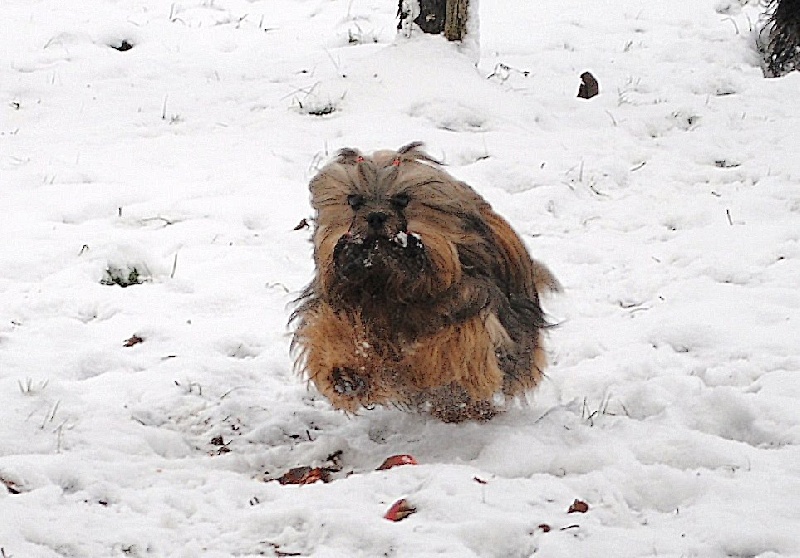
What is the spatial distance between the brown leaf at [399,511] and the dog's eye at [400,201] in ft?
3.08

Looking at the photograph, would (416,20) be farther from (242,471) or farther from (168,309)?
(242,471)

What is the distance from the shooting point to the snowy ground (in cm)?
264

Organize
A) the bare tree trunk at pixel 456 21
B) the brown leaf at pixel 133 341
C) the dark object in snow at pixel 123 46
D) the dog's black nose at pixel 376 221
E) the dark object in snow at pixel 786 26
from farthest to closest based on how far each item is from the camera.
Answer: the dark object in snow at pixel 123 46 < the bare tree trunk at pixel 456 21 < the brown leaf at pixel 133 341 < the dark object in snow at pixel 786 26 < the dog's black nose at pixel 376 221

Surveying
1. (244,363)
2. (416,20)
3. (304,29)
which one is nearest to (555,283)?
(244,363)

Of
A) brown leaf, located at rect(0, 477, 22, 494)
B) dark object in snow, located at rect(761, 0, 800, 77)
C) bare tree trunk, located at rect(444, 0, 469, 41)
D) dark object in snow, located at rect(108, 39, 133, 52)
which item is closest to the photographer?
brown leaf, located at rect(0, 477, 22, 494)

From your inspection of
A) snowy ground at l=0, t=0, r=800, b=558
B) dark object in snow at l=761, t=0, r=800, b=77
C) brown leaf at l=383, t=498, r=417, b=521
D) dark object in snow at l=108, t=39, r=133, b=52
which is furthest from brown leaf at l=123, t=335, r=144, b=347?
dark object in snow at l=108, t=39, r=133, b=52

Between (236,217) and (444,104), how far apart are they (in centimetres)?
222

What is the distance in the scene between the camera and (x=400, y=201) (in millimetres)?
3092

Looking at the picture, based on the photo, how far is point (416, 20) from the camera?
7684 mm

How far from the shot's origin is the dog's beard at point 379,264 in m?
3.03

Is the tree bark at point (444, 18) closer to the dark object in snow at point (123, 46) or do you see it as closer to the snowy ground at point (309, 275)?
the snowy ground at point (309, 275)

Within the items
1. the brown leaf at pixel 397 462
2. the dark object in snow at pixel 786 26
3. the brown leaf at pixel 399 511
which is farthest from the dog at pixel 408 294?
the dark object in snow at pixel 786 26

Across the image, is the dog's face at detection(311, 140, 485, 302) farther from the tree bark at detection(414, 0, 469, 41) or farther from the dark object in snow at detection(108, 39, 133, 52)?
the dark object in snow at detection(108, 39, 133, 52)

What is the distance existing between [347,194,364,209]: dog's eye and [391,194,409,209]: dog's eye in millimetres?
100
